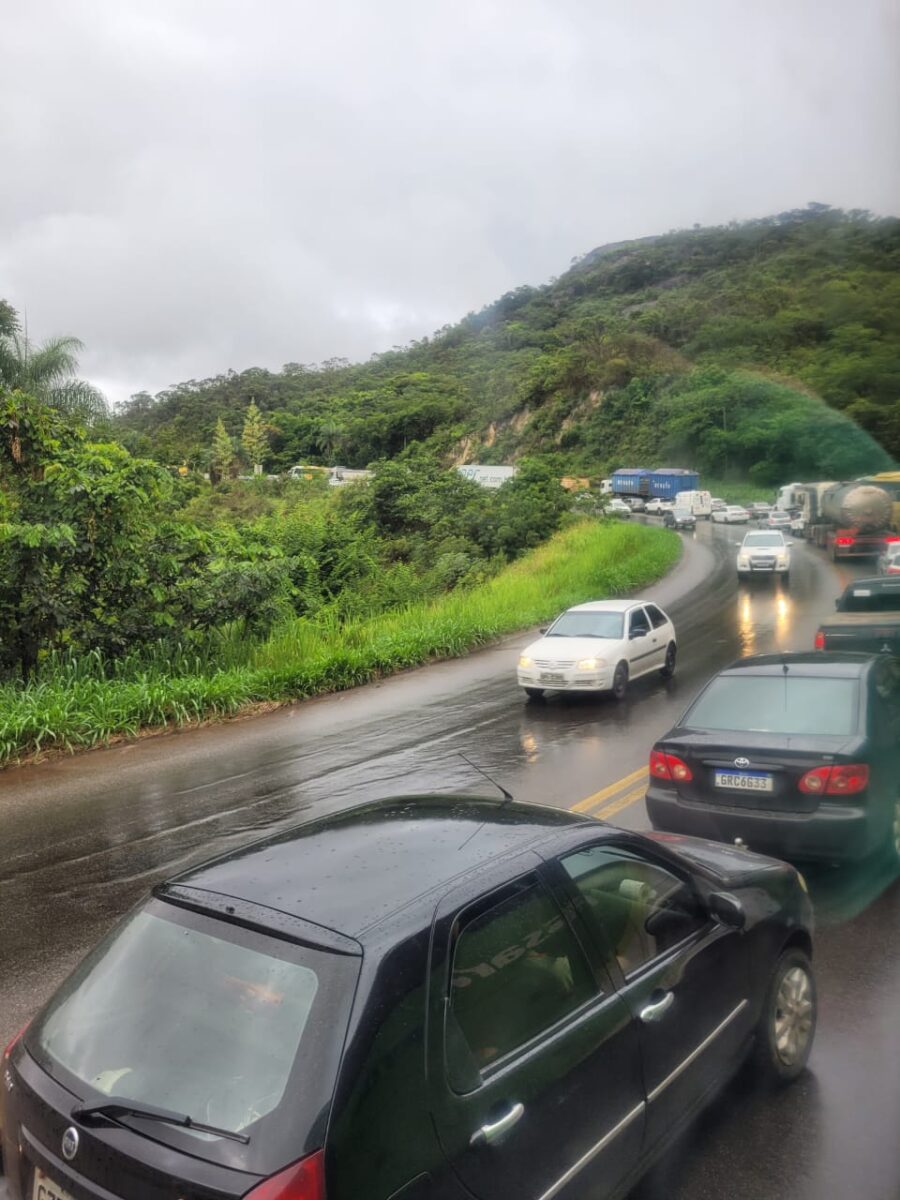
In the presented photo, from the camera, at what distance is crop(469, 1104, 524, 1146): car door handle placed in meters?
2.53

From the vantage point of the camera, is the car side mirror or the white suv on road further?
the white suv on road

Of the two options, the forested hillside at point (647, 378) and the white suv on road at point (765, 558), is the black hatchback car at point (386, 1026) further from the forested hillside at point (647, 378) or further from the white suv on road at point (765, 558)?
the white suv on road at point (765, 558)

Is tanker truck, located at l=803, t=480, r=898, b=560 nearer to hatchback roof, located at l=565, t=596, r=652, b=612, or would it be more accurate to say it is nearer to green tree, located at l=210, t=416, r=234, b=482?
hatchback roof, located at l=565, t=596, r=652, b=612

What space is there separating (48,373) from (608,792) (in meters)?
17.3

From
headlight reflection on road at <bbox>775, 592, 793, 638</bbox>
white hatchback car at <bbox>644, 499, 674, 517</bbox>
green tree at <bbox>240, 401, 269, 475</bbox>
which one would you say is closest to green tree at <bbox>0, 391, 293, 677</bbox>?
headlight reflection on road at <bbox>775, 592, 793, 638</bbox>

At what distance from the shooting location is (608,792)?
349 inches

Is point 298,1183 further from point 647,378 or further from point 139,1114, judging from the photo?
point 647,378

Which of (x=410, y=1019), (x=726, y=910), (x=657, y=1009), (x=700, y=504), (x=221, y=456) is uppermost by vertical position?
(x=221, y=456)

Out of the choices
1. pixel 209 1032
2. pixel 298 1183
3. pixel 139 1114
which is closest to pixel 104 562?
pixel 209 1032

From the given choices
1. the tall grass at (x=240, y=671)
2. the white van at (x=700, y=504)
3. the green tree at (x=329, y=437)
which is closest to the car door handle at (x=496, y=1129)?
the tall grass at (x=240, y=671)

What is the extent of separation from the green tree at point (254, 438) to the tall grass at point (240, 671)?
55.3m

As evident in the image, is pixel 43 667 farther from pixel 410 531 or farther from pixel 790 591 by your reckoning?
pixel 410 531

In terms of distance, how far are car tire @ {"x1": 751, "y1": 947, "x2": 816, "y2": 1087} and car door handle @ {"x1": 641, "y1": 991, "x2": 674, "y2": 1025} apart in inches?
32.1

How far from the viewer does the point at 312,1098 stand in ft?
7.54
